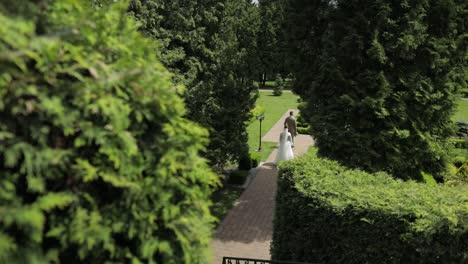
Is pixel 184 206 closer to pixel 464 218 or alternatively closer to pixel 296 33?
pixel 464 218

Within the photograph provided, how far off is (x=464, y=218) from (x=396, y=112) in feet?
14.5

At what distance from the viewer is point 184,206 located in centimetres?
274

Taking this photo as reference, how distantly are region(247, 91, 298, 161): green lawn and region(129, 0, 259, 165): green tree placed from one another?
588 centimetres

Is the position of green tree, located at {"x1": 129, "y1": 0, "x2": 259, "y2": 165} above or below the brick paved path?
above

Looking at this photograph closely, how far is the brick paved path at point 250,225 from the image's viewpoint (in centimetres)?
961

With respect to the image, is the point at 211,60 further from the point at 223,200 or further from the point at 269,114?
the point at 269,114

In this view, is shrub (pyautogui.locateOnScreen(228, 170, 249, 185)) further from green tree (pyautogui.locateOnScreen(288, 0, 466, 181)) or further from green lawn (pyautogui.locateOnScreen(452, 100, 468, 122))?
green lawn (pyautogui.locateOnScreen(452, 100, 468, 122))

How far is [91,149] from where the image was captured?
7.80 ft

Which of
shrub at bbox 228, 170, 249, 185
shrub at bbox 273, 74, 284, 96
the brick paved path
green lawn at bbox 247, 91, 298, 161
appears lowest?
the brick paved path

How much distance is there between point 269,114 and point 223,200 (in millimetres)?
17594

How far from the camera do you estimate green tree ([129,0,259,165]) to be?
11.2 meters

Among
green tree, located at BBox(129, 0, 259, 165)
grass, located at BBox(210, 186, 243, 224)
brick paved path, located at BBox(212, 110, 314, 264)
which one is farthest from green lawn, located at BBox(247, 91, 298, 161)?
green tree, located at BBox(129, 0, 259, 165)

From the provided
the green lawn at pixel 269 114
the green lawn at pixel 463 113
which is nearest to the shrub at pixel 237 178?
the green lawn at pixel 269 114

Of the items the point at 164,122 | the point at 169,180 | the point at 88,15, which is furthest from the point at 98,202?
the point at 88,15
